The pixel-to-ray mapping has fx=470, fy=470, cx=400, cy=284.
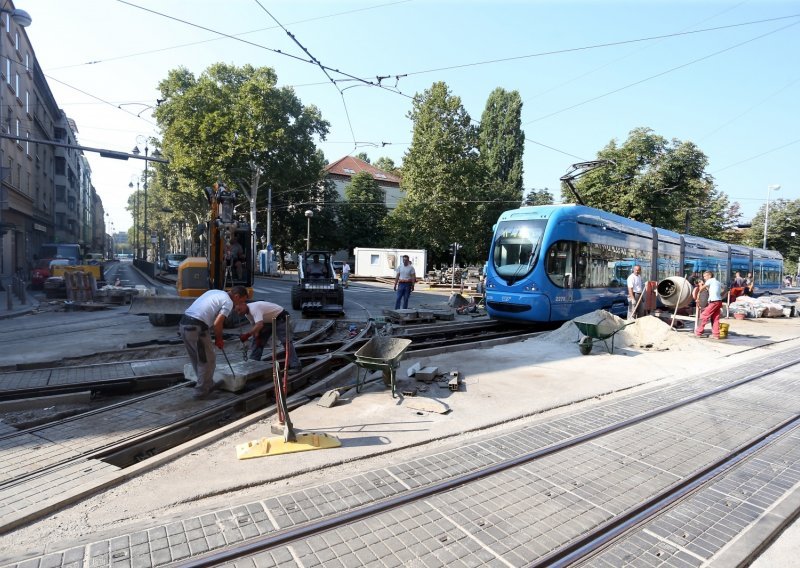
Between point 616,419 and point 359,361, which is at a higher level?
point 359,361

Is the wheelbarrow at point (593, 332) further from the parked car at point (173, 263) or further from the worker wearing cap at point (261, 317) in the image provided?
the parked car at point (173, 263)

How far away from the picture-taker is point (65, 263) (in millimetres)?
22344

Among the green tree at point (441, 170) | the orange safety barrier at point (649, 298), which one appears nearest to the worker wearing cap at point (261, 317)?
the orange safety barrier at point (649, 298)

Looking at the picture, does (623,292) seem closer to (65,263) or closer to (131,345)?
(131,345)

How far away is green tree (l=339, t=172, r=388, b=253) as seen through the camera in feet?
180

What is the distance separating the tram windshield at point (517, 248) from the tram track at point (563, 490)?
620cm

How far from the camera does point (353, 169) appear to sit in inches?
2719

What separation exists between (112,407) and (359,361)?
123 inches

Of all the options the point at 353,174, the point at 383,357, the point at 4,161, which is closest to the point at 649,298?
the point at 383,357

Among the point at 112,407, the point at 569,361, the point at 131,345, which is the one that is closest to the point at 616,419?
the point at 569,361

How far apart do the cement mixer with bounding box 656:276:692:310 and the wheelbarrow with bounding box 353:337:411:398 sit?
937 cm

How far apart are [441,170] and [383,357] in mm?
32697

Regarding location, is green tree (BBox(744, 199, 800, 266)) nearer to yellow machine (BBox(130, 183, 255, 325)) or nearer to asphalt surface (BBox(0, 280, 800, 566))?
asphalt surface (BBox(0, 280, 800, 566))

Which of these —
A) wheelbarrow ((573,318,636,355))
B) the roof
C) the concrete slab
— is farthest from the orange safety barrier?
the roof
